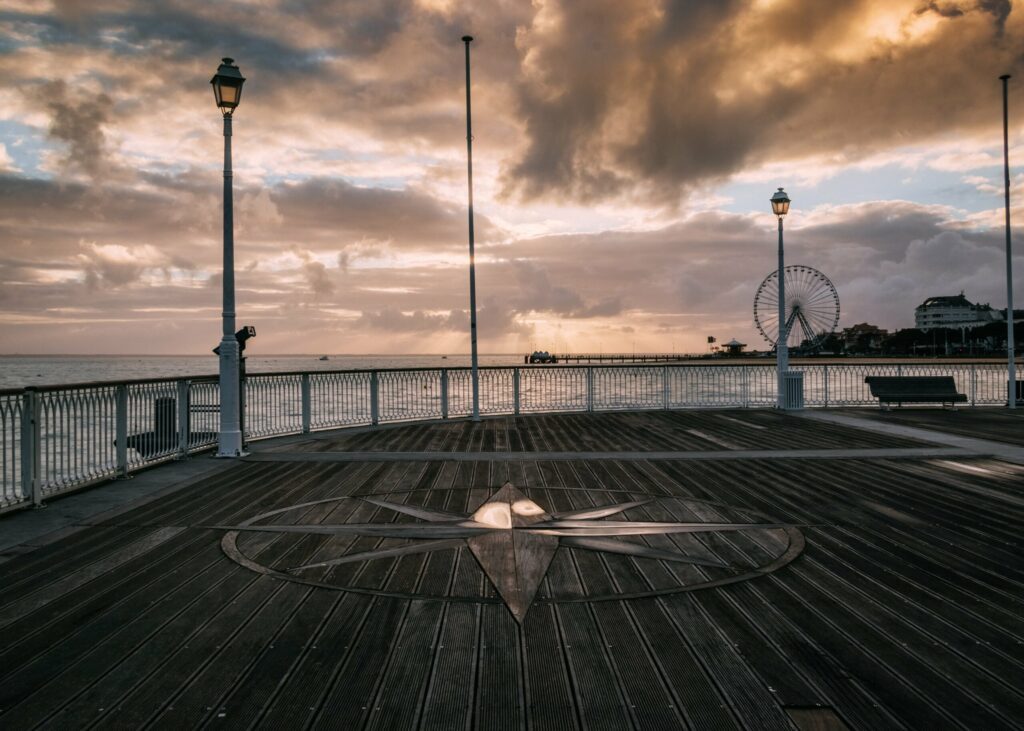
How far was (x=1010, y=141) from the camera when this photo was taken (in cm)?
1473

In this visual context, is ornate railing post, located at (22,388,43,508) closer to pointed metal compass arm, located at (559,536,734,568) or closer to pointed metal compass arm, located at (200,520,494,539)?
pointed metal compass arm, located at (200,520,494,539)

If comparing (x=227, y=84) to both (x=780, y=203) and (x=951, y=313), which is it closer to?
(x=780, y=203)

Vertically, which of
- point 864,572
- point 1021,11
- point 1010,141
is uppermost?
point 1021,11

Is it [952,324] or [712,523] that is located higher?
[952,324]

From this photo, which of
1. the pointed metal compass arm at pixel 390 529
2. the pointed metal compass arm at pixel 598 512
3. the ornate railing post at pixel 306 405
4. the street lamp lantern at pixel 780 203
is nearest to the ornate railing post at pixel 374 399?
the ornate railing post at pixel 306 405

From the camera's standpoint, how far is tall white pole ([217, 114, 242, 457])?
27.0 ft

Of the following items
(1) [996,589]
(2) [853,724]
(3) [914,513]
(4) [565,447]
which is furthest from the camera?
(4) [565,447]

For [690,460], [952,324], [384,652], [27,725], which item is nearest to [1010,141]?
[690,460]

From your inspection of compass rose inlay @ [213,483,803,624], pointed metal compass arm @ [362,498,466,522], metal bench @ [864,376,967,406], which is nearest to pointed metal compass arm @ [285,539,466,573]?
compass rose inlay @ [213,483,803,624]

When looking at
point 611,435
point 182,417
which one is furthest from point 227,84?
point 611,435

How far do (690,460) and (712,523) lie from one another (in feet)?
10.1

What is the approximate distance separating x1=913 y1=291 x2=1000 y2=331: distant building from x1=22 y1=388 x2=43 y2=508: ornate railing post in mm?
186355

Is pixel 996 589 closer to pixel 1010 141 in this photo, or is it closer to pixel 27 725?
pixel 27 725

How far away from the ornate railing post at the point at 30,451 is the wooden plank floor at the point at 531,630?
115 centimetres
